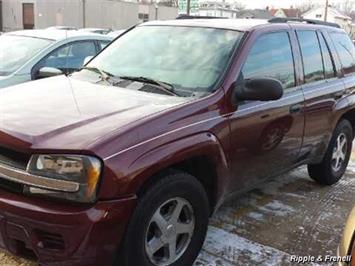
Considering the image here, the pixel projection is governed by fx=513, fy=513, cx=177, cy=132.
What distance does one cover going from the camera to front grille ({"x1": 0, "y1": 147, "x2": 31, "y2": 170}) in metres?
2.91

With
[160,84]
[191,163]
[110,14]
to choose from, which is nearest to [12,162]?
[191,163]

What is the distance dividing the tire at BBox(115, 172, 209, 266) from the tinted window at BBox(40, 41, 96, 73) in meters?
4.02

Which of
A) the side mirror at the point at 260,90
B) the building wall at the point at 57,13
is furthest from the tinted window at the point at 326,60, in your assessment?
the building wall at the point at 57,13

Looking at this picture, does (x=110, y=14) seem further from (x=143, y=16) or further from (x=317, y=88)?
(x=317, y=88)

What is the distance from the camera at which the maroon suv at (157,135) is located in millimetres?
2820

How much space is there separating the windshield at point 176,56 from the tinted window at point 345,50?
1.91m

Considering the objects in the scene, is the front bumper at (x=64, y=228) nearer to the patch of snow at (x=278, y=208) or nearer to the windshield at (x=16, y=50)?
the patch of snow at (x=278, y=208)

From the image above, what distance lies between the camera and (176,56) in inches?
161

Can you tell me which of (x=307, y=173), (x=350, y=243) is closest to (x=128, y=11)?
(x=307, y=173)

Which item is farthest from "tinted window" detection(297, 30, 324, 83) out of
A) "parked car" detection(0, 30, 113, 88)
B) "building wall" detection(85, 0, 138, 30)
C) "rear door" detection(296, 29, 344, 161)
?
"building wall" detection(85, 0, 138, 30)

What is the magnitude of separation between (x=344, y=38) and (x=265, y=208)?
7.48ft

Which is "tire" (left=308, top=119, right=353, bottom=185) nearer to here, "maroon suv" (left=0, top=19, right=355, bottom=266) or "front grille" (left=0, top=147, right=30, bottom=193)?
"maroon suv" (left=0, top=19, right=355, bottom=266)

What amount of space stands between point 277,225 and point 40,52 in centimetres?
407

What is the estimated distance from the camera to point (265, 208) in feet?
16.3
